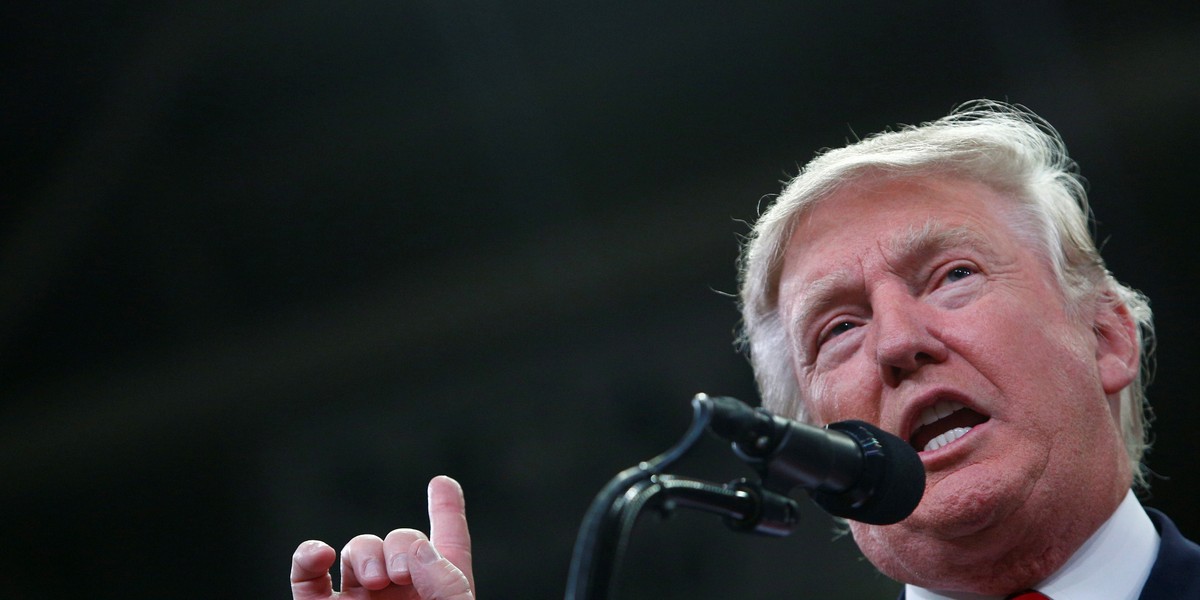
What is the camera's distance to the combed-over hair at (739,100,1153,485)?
5.90 feet

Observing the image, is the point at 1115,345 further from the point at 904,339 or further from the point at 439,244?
the point at 439,244

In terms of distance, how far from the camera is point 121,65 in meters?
2.84

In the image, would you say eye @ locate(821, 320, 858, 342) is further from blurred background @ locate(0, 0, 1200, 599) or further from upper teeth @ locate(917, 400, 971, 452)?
blurred background @ locate(0, 0, 1200, 599)

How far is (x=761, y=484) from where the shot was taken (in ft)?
3.09

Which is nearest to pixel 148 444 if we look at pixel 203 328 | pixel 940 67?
pixel 203 328

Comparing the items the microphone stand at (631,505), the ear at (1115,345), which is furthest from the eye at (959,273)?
the microphone stand at (631,505)

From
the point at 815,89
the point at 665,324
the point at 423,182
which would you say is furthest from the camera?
the point at 665,324

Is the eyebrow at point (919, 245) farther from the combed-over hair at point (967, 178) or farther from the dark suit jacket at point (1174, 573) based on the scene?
the dark suit jacket at point (1174, 573)

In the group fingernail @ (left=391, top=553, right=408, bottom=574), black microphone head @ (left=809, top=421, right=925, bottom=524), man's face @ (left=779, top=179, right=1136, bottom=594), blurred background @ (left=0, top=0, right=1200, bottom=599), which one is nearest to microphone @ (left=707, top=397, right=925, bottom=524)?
black microphone head @ (left=809, top=421, right=925, bottom=524)

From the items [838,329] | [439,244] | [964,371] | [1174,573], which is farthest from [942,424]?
[439,244]

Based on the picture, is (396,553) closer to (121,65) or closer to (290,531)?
(121,65)

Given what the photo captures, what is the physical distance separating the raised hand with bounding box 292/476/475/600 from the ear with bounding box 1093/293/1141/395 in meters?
1.12

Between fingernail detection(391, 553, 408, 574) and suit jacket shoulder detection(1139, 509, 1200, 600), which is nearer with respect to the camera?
fingernail detection(391, 553, 408, 574)

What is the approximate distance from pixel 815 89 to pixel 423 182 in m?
1.36
